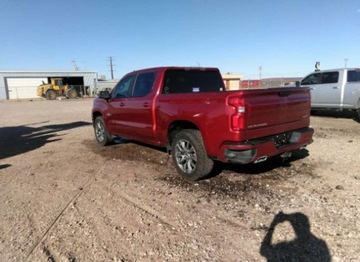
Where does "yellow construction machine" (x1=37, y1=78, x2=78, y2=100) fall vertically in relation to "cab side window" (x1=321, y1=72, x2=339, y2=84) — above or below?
below

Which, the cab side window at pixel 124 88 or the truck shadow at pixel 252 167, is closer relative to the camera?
the truck shadow at pixel 252 167

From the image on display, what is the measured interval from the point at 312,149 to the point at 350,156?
33.8 inches

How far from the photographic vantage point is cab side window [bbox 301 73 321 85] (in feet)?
41.6

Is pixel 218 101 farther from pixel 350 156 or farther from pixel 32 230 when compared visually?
pixel 350 156

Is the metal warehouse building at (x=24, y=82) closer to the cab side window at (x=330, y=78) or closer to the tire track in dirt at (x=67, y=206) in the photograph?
the cab side window at (x=330, y=78)

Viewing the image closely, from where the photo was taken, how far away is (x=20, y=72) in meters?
49.0

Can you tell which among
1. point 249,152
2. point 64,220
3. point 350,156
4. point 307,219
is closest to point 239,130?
point 249,152

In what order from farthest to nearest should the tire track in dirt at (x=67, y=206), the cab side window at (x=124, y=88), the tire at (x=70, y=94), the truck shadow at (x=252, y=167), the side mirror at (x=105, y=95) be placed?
the tire at (x=70, y=94) → the side mirror at (x=105, y=95) → the cab side window at (x=124, y=88) → the truck shadow at (x=252, y=167) → the tire track in dirt at (x=67, y=206)

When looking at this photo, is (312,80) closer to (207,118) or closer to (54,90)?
(207,118)

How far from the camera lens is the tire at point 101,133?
27.1ft

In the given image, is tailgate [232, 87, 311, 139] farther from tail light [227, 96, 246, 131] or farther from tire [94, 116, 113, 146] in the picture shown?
tire [94, 116, 113, 146]

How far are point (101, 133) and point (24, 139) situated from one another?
3.31 m

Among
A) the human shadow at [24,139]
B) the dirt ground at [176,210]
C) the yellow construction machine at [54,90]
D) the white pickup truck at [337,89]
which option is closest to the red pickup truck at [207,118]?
the dirt ground at [176,210]

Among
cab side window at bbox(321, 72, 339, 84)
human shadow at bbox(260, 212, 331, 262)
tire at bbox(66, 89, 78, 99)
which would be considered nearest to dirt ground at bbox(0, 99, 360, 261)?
human shadow at bbox(260, 212, 331, 262)
